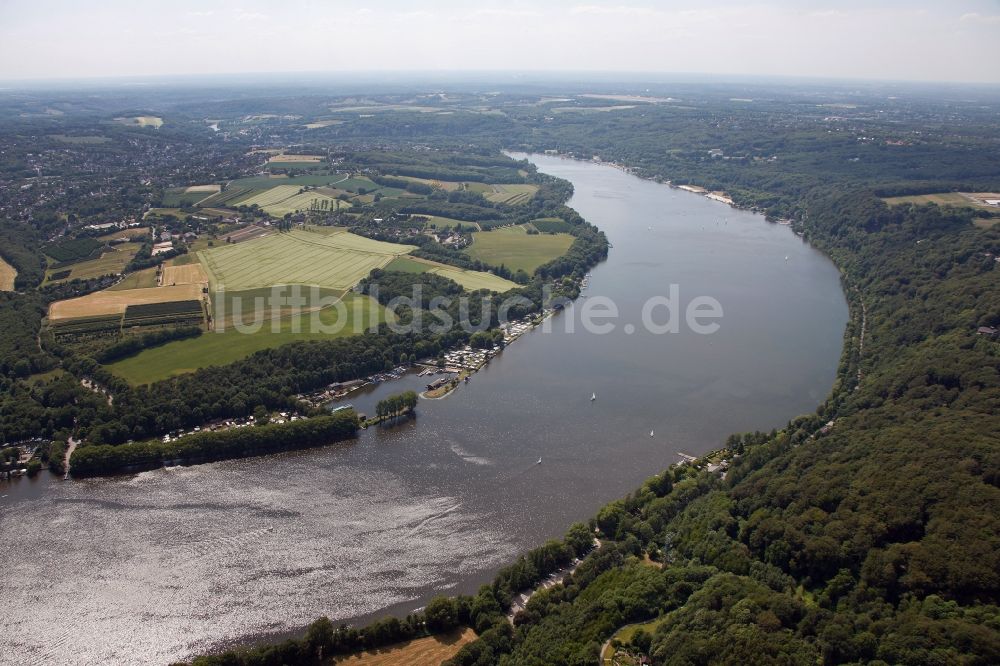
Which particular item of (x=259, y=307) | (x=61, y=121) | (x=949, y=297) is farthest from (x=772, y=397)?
(x=61, y=121)

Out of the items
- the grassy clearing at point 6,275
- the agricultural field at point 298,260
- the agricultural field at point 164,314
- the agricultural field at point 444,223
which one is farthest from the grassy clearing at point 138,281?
the agricultural field at point 444,223

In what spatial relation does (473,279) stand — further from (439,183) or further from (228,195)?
(228,195)

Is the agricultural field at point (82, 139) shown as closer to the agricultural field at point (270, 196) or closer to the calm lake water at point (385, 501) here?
the agricultural field at point (270, 196)

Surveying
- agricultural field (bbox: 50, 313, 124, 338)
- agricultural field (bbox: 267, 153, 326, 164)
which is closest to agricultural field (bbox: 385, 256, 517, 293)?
agricultural field (bbox: 50, 313, 124, 338)

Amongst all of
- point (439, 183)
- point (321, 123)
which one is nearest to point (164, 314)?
point (439, 183)

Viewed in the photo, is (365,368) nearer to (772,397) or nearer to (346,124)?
(772,397)

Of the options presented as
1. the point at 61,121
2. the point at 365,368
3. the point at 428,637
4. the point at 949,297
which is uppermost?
the point at 61,121

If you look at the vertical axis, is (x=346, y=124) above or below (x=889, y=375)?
above
